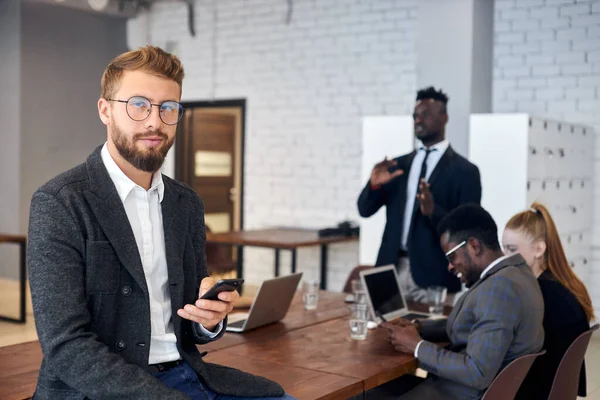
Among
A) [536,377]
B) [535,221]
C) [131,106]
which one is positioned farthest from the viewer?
[535,221]

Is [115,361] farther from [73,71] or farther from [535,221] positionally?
[73,71]

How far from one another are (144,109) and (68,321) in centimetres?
51

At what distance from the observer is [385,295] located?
313 centimetres

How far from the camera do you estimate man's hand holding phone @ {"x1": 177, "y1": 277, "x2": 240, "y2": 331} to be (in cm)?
172

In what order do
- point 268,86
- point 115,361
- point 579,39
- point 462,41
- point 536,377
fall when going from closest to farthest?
1. point 115,361
2. point 536,377
3. point 462,41
4. point 579,39
5. point 268,86

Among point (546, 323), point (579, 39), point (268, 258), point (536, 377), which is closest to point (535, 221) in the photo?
point (546, 323)

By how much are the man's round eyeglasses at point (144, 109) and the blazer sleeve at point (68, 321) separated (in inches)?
10.7

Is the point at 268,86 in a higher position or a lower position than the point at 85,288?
higher

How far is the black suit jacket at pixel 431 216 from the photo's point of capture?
3729mm

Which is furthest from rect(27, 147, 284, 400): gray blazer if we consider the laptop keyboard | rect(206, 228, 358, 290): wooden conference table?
rect(206, 228, 358, 290): wooden conference table

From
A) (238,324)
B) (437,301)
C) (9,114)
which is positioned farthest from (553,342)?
(9,114)

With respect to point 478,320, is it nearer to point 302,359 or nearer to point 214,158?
point 302,359

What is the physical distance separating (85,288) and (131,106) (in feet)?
1.39

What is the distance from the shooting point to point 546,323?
2.63m
